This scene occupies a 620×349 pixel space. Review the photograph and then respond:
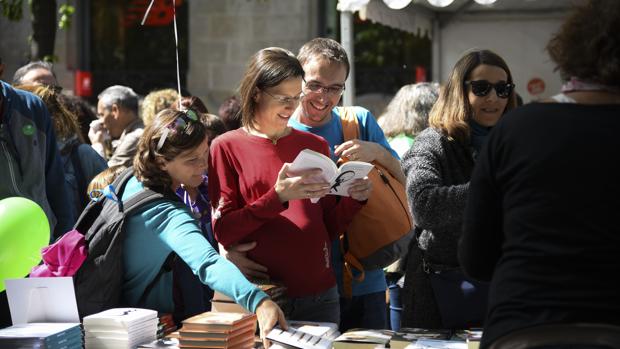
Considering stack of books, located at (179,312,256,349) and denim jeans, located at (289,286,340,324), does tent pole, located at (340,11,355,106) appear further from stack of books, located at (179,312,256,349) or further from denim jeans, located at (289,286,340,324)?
stack of books, located at (179,312,256,349)

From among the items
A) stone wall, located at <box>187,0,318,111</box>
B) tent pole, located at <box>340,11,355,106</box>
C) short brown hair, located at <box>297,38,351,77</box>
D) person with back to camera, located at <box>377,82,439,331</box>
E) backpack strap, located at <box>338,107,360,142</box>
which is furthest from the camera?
stone wall, located at <box>187,0,318,111</box>

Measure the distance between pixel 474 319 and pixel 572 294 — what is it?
1.39 m

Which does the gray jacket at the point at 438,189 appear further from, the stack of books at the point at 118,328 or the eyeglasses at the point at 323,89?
the stack of books at the point at 118,328

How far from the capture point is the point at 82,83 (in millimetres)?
11688

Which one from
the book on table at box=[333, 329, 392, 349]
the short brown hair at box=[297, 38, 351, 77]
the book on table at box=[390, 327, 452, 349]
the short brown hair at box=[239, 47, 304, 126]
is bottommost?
the book on table at box=[390, 327, 452, 349]

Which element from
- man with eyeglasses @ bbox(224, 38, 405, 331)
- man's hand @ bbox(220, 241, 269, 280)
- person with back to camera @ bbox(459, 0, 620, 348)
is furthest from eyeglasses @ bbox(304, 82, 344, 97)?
person with back to camera @ bbox(459, 0, 620, 348)

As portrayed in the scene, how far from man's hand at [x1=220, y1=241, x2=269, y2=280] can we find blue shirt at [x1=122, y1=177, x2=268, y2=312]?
0.17 meters

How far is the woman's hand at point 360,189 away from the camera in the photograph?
363cm

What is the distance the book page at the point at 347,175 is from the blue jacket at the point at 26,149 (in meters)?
1.34

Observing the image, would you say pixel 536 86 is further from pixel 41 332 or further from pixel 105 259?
pixel 41 332

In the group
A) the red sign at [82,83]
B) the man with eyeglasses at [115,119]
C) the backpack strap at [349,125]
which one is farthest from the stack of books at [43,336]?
the red sign at [82,83]

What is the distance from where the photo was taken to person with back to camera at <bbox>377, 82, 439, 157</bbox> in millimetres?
5379

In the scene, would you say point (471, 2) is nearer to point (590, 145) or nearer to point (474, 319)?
point (474, 319)

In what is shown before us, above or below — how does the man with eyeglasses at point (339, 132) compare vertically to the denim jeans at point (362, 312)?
above
